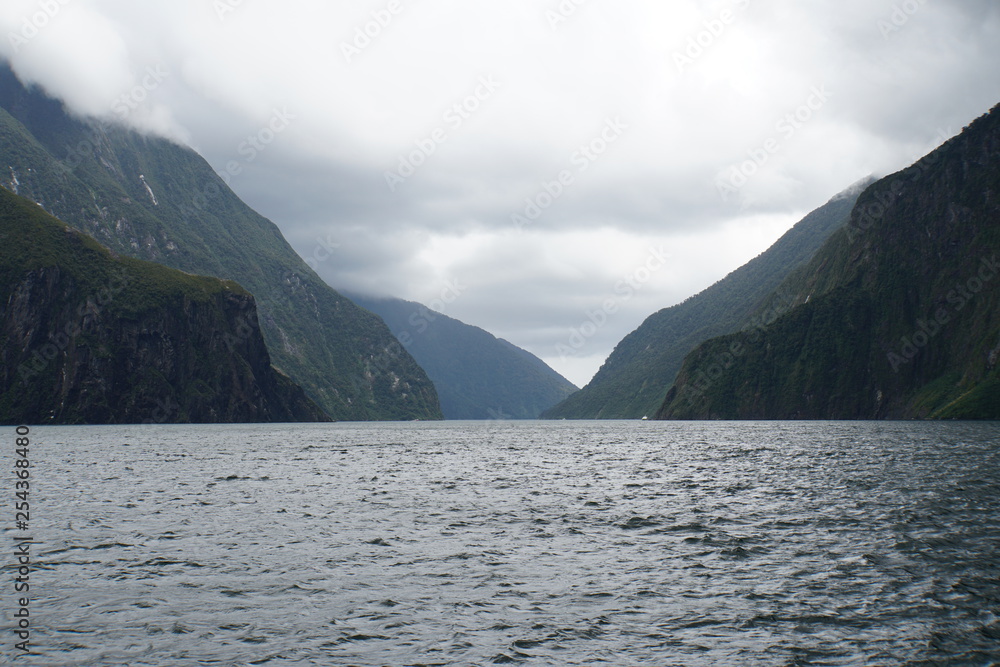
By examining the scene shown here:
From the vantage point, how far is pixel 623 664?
18109 millimetres

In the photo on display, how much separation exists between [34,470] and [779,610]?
8290 cm

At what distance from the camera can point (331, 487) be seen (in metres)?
62.4

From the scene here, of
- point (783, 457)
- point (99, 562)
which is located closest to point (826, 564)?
point (99, 562)

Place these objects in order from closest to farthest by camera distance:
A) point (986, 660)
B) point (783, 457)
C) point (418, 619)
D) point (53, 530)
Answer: point (986, 660)
point (418, 619)
point (53, 530)
point (783, 457)

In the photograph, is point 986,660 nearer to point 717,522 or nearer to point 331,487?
point 717,522

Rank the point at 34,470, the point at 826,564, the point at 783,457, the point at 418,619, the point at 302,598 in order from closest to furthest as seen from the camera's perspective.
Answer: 1. the point at 418,619
2. the point at 302,598
3. the point at 826,564
4. the point at 34,470
5. the point at 783,457

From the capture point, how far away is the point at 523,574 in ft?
92.9

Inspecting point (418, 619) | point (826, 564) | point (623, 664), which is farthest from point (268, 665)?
point (826, 564)

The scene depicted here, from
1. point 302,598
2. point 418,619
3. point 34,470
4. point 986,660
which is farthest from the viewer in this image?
point 34,470

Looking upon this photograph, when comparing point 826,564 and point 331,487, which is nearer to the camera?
point 826,564

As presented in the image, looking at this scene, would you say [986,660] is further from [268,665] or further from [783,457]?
[783,457]

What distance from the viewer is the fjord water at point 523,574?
19406mm

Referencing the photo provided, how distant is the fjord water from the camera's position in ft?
63.7

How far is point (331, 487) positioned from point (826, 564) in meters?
44.8
